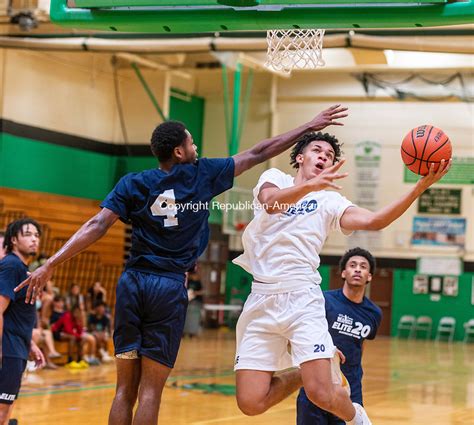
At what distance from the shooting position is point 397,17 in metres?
6.48

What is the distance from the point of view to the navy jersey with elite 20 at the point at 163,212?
5336mm

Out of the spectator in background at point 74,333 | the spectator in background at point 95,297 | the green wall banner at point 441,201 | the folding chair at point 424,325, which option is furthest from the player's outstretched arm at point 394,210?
the folding chair at point 424,325

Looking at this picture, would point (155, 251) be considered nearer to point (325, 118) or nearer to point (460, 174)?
point (325, 118)

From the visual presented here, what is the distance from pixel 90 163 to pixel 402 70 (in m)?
9.40

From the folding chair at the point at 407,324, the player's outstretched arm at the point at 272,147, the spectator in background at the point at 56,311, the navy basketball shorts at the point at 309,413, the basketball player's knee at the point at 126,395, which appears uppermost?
the player's outstretched arm at the point at 272,147

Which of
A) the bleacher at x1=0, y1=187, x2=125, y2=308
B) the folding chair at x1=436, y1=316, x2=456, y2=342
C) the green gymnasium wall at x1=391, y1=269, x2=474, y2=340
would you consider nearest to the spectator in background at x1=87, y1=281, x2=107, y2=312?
the bleacher at x1=0, y1=187, x2=125, y2=308

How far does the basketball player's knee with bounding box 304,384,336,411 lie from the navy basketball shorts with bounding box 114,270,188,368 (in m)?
0.88

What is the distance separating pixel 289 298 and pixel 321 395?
0.65 metres

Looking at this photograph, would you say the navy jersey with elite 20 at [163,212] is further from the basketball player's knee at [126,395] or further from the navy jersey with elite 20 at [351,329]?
the navy jersey with elite 20 at [351,329]

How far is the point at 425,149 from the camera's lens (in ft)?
17.8

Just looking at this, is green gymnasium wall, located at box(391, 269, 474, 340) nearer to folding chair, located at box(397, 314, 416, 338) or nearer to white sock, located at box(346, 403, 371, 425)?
folding chair, located at box(397, 314, 416, 338)

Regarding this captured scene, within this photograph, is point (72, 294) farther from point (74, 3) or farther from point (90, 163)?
point (74, 3)

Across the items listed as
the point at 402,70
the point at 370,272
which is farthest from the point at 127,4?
the point at 402,70

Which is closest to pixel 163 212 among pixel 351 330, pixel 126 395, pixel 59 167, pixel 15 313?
pixel 126 395
